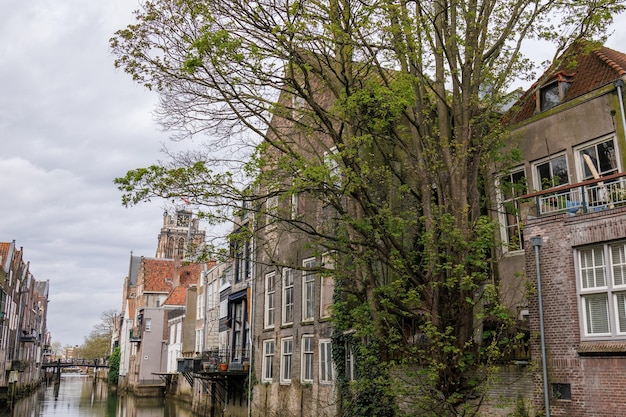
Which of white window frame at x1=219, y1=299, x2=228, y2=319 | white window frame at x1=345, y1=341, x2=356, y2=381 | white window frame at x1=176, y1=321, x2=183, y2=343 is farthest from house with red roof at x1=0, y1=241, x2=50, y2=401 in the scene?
white window frame at x1=345, y1=341, x2=356, y2=381

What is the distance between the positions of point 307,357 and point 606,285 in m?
12.6

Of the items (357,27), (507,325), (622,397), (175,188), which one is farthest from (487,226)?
(175,188)

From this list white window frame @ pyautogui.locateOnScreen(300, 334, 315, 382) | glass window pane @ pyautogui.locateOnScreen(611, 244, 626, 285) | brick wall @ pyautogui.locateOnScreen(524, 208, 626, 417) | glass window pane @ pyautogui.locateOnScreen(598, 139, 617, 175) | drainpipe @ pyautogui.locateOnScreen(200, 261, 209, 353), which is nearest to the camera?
brick wall @ pyautogui.locateOnScreen(524, 208, 626, 417)

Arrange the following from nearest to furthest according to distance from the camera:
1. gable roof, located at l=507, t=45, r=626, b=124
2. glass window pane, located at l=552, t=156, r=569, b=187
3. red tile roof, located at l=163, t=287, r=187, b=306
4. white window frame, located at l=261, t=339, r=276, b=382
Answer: gable roof, located at l=507, t=45, r=626, b=124 → glass window pane, located at l=552, t=156, r=569, b=187 → white window frame, located at l=261, t=339, r=276, b=382 → red tile roof, located at l=163, t=287, r=187, b=306

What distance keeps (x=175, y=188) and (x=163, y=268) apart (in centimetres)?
6696

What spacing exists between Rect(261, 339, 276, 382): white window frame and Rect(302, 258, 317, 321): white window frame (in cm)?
309

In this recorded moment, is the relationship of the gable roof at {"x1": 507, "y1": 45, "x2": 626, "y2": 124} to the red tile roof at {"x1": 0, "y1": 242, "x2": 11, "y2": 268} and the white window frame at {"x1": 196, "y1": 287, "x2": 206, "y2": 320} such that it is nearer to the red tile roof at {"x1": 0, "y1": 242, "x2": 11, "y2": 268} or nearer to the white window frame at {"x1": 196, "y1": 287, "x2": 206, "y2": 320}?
the white window frame at {"x1": 196, "y1": 287, "x2": 206, "y2": 320}

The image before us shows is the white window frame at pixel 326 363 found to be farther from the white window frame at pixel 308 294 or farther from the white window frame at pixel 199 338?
the white window frame at pixel 199 338

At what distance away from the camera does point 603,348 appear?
38.0 feet

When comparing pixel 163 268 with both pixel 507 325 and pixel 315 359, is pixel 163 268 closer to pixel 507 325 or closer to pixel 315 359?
pixel 315 359

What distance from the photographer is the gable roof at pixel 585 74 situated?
51.1ft

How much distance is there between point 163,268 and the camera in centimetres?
7831

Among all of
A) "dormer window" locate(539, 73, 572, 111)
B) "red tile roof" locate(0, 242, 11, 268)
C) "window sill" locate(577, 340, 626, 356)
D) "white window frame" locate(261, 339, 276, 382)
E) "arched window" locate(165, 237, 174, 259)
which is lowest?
"white window frame" locate(261, 339, 276, 382)

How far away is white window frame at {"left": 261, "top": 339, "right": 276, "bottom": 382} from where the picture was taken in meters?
25.2
